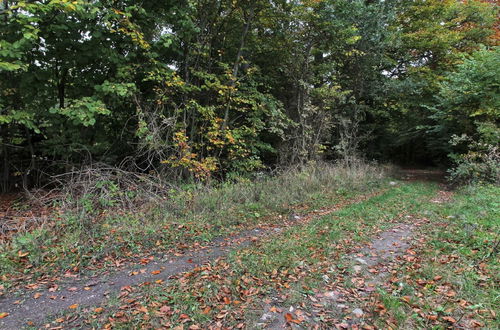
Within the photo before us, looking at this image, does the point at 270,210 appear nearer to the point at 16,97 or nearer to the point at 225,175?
the point at 225,175

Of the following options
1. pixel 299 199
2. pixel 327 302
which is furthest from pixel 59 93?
pixel 327 302

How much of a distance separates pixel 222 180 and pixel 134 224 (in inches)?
145

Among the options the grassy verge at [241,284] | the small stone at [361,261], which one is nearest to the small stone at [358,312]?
the grassy verge at [241,284]

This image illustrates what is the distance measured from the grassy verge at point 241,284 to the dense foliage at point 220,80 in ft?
11.2

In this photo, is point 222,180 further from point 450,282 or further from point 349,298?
point 450,282

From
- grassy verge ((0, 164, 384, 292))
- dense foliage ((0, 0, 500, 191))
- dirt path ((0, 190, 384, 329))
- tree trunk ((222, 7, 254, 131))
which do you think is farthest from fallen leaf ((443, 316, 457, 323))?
tree trunk ((222, 7, 254, 131))

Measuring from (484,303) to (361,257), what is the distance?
149 cm

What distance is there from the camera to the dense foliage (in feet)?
19.1

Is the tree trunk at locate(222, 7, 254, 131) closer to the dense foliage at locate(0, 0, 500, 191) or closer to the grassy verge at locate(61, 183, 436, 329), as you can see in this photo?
the dense foliage at locate(0, 0, 500, 191)

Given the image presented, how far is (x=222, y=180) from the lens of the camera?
322 inches

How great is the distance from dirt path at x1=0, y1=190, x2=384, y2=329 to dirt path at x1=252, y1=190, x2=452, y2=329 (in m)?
1.58

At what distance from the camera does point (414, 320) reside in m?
2.63

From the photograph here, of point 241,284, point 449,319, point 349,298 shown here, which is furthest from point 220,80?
point 449,319

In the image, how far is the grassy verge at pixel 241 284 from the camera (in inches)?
107
